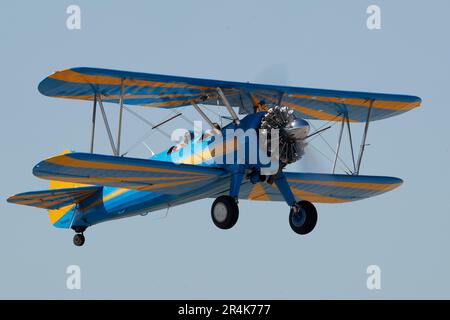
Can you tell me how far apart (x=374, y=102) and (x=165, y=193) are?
16.2 feet

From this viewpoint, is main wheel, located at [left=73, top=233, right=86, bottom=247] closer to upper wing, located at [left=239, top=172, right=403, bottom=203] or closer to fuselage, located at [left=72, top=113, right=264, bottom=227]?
fuselage, located at [left=72, top=113, right=264, bottom=227]

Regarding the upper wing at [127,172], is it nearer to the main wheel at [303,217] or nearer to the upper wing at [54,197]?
the main wheel at [303,217]

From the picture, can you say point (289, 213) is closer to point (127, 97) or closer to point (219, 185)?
point (219, 185)

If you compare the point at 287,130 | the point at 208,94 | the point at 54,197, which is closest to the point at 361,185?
the point at 287,130

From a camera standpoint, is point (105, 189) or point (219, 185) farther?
point (105, 189)

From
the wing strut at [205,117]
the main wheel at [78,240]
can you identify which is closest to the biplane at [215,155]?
the wing strut at [205,117]

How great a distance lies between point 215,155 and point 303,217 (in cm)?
206

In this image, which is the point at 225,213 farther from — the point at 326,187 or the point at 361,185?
the point at 361,185

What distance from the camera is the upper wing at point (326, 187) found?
23.2 m

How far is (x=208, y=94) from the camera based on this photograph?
21781 mm

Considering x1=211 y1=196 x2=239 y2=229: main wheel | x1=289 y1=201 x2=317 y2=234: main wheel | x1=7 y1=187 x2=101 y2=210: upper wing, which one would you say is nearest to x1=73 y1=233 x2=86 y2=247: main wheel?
x1=7 y1=187 x2=101 y2=210: upper wing

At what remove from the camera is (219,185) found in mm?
21516

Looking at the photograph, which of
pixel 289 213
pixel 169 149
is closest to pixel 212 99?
pixel 169 149

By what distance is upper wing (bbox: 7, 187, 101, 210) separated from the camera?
77.8 ft
